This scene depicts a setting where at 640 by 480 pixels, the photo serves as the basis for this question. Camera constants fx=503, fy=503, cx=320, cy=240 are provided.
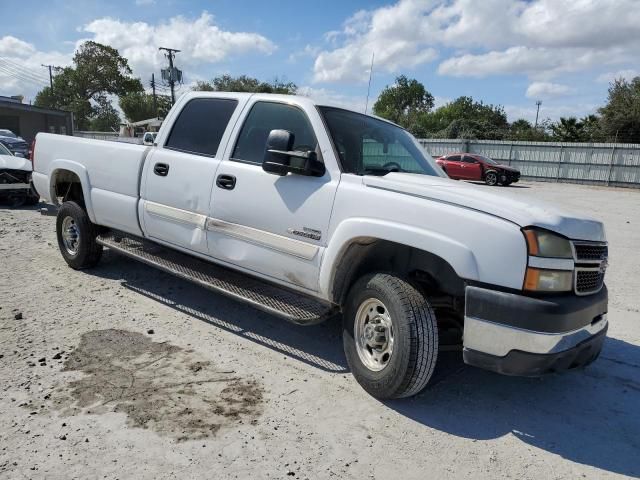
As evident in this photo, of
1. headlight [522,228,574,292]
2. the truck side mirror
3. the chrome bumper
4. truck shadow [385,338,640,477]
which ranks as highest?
the truck side mirror

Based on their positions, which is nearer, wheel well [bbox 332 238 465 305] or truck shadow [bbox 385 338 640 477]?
truck shadow [bbox 385 338 640 477]

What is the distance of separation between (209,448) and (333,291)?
1.32m

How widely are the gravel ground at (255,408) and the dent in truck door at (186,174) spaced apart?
0.85 metres

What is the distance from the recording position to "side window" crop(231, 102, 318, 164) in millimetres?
3898

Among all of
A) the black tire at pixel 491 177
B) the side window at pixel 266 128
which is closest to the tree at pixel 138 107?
the black tire at pixel 491 177

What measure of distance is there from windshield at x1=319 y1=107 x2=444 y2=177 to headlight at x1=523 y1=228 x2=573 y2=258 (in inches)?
51.7

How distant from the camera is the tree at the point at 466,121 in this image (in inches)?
1759

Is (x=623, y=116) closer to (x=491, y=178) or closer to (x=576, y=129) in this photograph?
(x=576, y=129)

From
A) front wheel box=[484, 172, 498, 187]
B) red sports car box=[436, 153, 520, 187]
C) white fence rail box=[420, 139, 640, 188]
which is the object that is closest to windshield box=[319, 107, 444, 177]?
red sports car box=[436, 153, 520, 187]

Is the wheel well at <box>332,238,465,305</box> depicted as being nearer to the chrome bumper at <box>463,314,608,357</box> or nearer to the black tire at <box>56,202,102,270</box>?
the chrome bumper at <box>463,314,608,357</box>

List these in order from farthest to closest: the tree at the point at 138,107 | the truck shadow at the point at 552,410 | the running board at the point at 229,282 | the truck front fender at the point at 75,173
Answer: the tree at the point at 138,107 → the truck front fender at the point at 75,173 → the running board at the point at 229,282 → the truck shadow at the point at 552,410

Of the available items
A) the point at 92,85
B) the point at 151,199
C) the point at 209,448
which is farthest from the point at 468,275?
the point at 92,85

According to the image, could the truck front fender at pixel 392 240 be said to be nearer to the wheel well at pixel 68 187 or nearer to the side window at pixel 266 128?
the side window at pixel 266 128

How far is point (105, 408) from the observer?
3.14 meters
